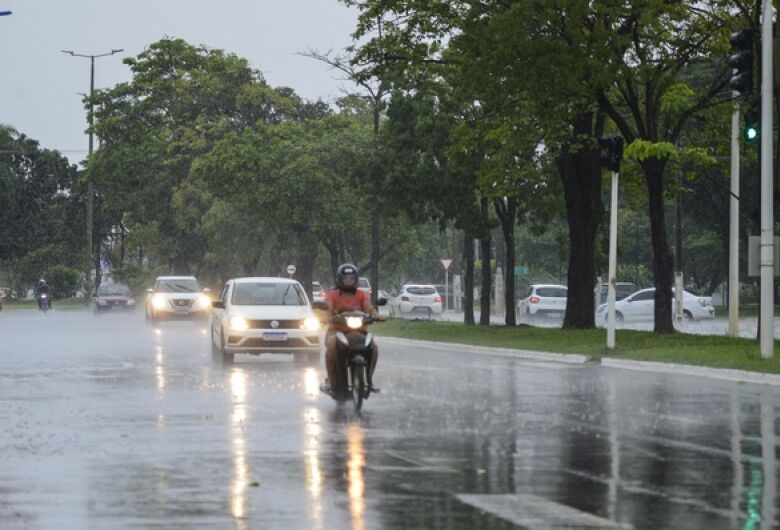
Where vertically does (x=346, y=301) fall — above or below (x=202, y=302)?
above

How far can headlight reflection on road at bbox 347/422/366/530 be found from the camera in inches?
417

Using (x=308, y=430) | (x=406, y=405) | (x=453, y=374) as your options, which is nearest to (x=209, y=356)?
(x=453, y=374)

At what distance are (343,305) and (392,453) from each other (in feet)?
19.8

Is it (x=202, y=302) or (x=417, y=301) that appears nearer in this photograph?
(x=202, y=302)

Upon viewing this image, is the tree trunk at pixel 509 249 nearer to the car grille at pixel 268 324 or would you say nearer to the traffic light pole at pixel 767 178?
the car grille at pixel 268 324

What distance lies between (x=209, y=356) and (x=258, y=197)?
4030 cm

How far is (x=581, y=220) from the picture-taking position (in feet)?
147

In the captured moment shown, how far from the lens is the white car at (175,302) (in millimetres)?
59750

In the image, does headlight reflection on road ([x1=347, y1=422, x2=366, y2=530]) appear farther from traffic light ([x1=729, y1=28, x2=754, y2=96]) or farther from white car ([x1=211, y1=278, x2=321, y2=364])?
white car ([x1=211, y1=278, x2=321, y2=364])

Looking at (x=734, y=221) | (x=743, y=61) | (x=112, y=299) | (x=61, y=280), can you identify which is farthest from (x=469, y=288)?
(x=61, y=280)

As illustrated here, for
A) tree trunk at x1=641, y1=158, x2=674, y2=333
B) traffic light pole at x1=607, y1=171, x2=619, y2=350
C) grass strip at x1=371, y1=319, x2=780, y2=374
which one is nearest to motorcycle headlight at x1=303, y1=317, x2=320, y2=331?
grass strip at x1=371, y1=319, x2=780, y2=374

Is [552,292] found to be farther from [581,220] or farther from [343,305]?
[343,305]

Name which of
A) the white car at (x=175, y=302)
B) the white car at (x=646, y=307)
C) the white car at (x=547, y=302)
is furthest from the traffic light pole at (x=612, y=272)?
the white car at (x=547, y=302)

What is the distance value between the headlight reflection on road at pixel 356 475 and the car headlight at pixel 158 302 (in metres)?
42.4
